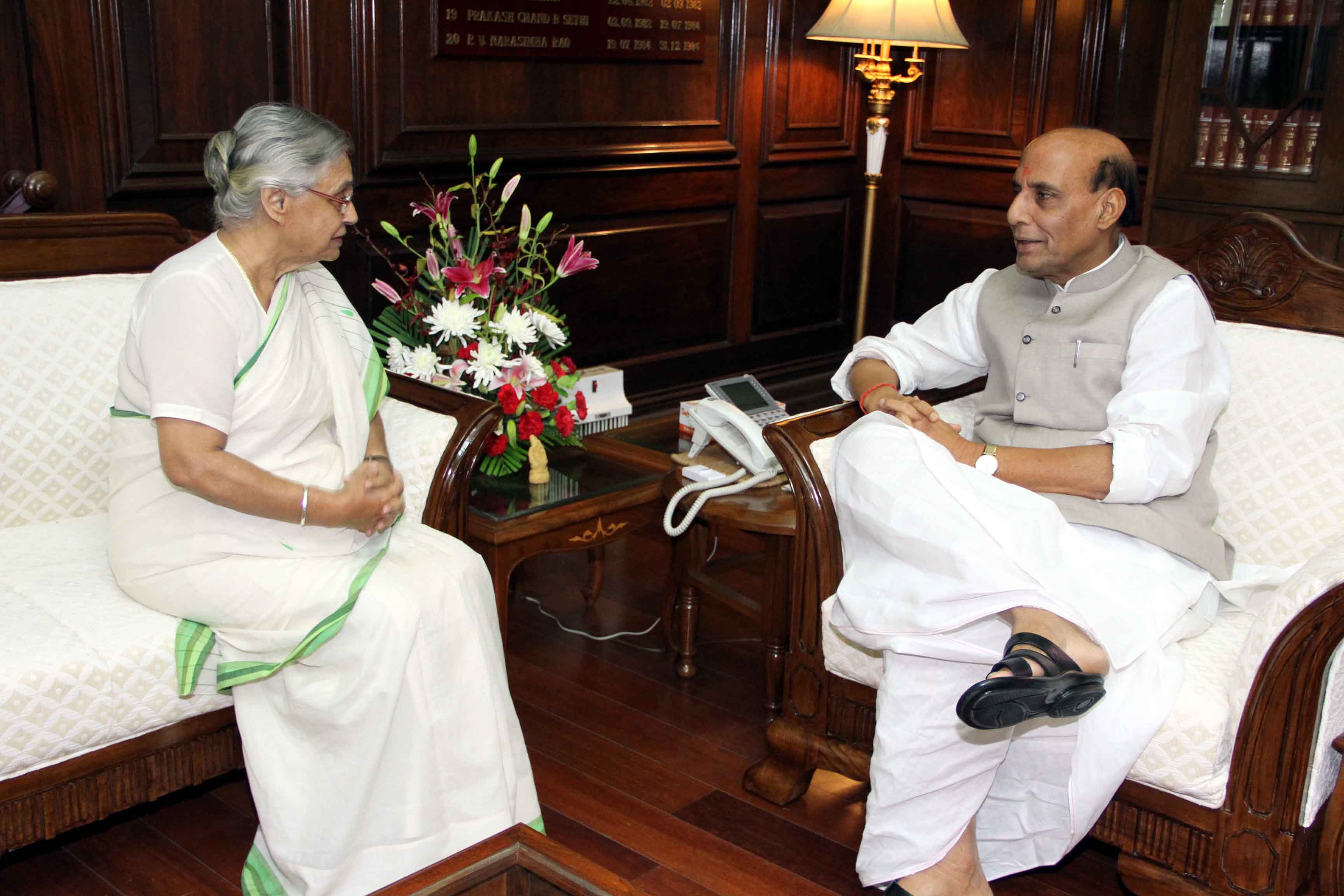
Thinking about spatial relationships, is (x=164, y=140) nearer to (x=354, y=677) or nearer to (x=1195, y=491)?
(x=354, y=677)

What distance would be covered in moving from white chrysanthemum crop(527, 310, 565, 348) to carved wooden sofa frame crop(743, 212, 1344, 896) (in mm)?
639

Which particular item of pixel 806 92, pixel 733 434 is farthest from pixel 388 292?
pixel 806 92

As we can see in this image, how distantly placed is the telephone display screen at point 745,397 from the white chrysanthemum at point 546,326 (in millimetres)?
452

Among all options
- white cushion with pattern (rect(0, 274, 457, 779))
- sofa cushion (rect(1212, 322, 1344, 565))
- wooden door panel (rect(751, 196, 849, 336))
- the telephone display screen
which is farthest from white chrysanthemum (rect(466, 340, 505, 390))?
wooden door panel (rect(751, 196, 849, 336))

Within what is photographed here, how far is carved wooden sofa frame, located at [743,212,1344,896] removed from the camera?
6.22 ft

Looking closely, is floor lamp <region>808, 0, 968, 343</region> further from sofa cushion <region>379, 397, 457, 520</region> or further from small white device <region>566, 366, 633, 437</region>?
sofa cushion <region>379, 397, 457, 520</region>

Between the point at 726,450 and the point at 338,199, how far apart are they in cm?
113

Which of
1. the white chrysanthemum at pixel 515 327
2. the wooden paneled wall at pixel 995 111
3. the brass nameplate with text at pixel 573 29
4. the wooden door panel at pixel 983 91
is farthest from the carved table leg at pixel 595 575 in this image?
the wooden door panel at pixel 983 91

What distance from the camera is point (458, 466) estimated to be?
7.93 ft

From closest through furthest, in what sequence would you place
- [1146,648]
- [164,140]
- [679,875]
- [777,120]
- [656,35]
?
[1146,648] < [679,875] < [164,140] < [656,35] < [777,120]

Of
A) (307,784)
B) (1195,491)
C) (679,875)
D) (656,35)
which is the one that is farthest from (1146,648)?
(656,35)

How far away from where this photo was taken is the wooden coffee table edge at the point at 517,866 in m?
1.44

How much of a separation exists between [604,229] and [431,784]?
2337 mm

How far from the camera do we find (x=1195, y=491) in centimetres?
224
